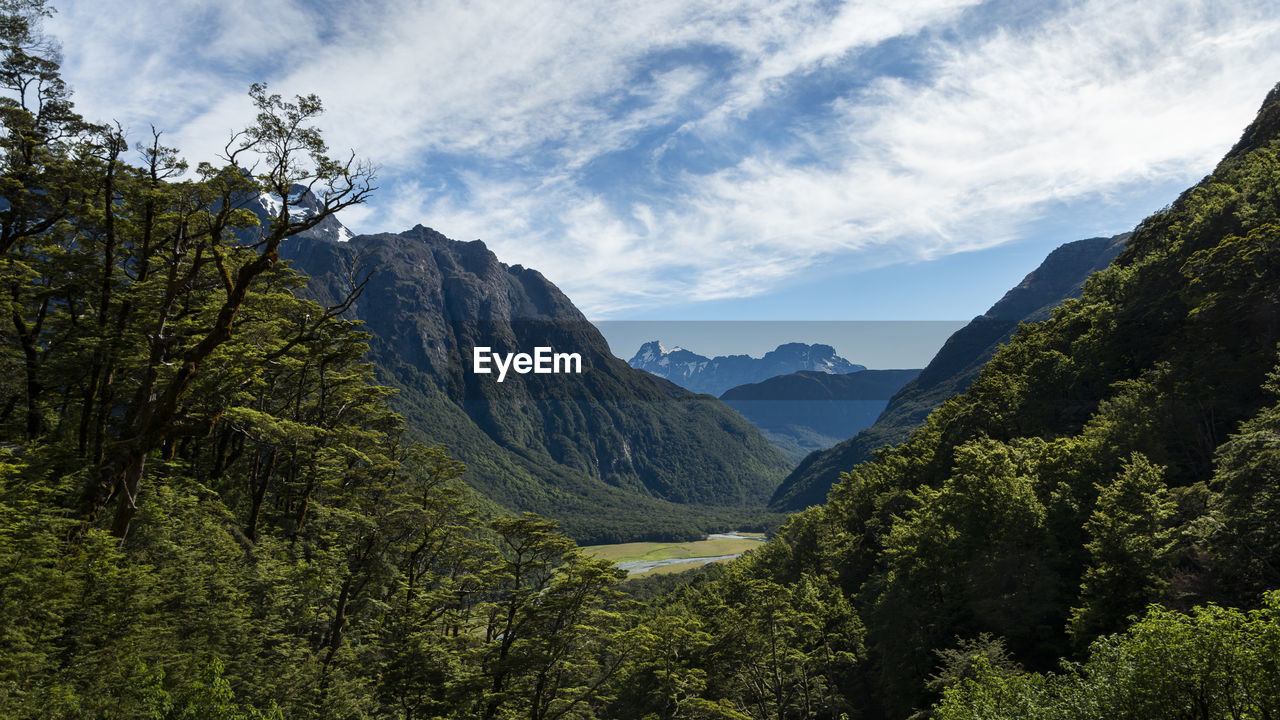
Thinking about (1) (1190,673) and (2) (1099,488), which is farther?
(2) (1099,488)

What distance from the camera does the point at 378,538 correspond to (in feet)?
100

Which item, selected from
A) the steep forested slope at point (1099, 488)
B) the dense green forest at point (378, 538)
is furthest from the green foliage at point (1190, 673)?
the steep forested slope at point (1099, 488)

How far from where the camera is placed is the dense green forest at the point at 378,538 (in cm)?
1769

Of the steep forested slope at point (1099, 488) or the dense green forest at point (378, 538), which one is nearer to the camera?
the dense green forest at point (378, 538)

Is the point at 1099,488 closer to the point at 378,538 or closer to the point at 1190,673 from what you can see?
the point at 1190,673

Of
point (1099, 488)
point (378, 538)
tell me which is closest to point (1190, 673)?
point (1099, 488)

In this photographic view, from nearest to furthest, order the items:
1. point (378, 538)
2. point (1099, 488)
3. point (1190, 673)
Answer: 1. point (1190, 673)
2. point (378, 538)
3. point (1099, 488)

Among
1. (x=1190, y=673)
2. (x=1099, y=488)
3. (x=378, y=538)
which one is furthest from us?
(x=1099, y=488)

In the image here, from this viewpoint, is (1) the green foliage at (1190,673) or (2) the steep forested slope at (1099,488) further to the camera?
(2) the steep forested slope at (1099,488)

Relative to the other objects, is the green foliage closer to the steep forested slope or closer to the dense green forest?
the dense green forest

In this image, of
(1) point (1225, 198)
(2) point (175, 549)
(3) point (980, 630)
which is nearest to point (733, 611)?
(3) point (980, 630)

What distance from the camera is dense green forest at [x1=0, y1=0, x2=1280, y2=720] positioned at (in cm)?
1769

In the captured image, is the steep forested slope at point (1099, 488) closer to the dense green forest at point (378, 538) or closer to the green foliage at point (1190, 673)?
the dense green forest at point (378, 538)

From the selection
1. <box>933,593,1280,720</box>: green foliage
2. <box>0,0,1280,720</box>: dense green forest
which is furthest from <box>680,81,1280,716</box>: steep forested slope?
<box>933,593,1280,720</box>: green foliage
